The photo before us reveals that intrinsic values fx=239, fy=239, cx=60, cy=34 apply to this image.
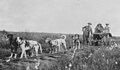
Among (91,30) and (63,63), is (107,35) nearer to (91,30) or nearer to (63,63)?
(91,30)

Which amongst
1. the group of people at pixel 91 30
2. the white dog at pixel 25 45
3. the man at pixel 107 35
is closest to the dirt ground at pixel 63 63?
the white dog at pixel 25 45

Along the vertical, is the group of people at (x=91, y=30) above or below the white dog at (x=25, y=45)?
above

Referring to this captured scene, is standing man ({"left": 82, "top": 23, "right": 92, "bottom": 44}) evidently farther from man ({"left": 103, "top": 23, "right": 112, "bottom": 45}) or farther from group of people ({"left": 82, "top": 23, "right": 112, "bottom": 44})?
man ({"left": 103, "top": 23, "right": 112, "bottom": 45})

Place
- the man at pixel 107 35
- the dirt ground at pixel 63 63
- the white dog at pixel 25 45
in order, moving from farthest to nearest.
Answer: the man at pixel 107 35 → the white dog at pixel 25 45 → the dirt ground at pixel 63 63

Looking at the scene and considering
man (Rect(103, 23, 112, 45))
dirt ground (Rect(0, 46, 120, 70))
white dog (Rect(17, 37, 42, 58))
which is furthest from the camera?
man (Rect(103, 23, 112, 45))

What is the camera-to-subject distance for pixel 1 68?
1035 cm

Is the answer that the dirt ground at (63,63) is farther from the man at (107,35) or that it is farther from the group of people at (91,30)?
the group of people at (91,30)

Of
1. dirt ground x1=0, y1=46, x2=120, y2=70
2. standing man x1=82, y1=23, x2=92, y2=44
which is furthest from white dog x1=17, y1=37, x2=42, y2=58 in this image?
standing man x1=82, y1=23, x2=92, y2=44

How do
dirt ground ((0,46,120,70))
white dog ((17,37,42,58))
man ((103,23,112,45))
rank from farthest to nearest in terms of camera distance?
1. man ((103,23,112,45))
2. white dog ((17,37,42,58))
3. dirt ground ((0,46,120,70))

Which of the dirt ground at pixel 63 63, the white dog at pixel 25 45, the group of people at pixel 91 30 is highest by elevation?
the group of people at pixel 91 30

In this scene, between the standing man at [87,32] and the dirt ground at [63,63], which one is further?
the standing man at [87,32]

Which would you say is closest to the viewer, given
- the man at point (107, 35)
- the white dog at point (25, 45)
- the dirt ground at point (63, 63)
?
the dirt ground at point (63, 63)

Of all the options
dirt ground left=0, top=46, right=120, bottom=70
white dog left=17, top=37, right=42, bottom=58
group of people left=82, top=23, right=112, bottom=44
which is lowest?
dirt ground left=0, top=46, right=120, bottom=70

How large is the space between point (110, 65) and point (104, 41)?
31.3 feet
